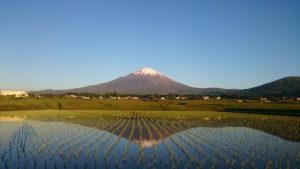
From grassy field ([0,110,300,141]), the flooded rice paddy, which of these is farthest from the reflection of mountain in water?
grassy field ([0,110,300,141])

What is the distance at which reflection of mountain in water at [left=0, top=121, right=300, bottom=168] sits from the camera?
1623 centimetres

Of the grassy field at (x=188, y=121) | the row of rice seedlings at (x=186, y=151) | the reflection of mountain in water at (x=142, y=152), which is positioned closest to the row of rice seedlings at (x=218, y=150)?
the reflection of mountain in water at (x=142, y=152)

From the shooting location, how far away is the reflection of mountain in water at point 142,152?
16.2 metres

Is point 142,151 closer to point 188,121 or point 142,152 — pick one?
point 142,152

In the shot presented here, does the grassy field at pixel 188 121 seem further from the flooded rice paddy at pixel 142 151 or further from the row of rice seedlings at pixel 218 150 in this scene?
the row of rice seedlings at pixel 218 150

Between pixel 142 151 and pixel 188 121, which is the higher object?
pixel 188 121

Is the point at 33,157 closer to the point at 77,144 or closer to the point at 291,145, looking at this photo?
the point at 77,144

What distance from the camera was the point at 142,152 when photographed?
19.5 m

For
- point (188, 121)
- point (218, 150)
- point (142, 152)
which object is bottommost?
point (218, 150)

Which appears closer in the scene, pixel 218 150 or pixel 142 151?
pixel 142 151

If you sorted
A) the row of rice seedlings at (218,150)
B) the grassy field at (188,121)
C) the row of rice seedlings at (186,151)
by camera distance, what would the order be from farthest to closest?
the grassy field at (188,121)
the row of rice seedlings at (218,150)
the row of rice seedlings at (186,151)

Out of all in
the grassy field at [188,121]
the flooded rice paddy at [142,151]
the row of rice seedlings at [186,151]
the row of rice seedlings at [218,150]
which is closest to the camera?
the flooded rice paddy at [142,151]

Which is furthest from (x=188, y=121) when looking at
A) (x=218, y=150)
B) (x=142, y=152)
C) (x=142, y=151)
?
(x=142, y=152)

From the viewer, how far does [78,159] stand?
1697 centimetres
